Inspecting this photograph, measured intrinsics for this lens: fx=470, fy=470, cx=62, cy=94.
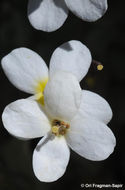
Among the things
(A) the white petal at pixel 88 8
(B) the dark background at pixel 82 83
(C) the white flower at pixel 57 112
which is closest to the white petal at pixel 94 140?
(C) the white flower at pixel 57 112

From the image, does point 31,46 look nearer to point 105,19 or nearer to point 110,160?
point 105,19

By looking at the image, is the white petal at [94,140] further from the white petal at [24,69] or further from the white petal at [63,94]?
the white petal at [24,69]

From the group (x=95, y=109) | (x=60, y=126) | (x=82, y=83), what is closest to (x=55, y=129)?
(x=60, y=126)

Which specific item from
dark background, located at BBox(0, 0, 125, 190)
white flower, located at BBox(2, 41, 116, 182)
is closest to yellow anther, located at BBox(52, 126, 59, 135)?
white flower, located at BBox(2, 41, 116, 182)

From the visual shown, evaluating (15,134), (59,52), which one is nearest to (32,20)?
(59,52)

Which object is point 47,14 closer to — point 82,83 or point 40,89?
point 40,89

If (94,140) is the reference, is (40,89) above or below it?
above
